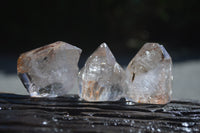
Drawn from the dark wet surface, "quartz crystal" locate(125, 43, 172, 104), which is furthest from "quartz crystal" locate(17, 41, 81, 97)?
"quartz crystal" locate(125, 43, 172, 104)

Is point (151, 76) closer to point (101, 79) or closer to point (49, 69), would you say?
point (101, 79)

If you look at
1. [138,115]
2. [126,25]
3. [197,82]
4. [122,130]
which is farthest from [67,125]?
[126,25]

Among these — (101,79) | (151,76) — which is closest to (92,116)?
(101,79)

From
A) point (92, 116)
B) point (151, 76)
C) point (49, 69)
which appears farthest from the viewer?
point (49, 69)

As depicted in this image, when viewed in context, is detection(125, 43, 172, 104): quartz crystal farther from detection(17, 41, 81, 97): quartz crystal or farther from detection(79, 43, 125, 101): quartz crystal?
detection(17, 41, 81, 97): quartz crystal

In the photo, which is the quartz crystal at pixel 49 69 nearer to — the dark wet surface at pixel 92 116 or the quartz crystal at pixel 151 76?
the dark wet surface at pixel 92 116
